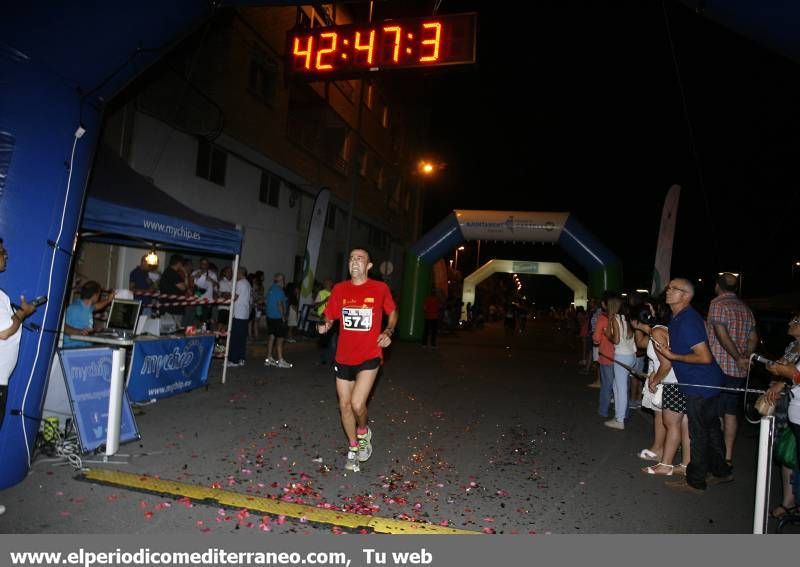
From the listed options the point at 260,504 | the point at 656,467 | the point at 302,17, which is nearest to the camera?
the point at 260,504

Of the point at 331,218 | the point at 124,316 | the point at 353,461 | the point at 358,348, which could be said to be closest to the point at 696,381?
the point at 358,348

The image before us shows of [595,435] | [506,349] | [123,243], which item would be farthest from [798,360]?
[506,349]

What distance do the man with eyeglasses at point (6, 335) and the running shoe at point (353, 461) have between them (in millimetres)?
2682

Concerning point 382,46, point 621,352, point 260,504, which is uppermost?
point 382,46

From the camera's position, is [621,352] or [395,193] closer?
[621,352]

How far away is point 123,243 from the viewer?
862cm

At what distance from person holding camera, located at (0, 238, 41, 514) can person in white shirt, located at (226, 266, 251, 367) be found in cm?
618

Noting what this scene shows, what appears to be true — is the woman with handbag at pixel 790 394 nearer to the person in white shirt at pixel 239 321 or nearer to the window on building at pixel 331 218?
the person in white shirt at pixel 239 321

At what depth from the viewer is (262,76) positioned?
17.6 meters

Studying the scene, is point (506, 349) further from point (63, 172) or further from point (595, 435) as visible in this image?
point (63, 172)

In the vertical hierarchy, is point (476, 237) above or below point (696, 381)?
above

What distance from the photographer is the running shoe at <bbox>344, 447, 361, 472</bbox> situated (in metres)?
Answer: 5.05

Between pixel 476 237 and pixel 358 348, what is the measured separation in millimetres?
13771

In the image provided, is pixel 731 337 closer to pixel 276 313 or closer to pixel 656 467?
pixel 656 467
